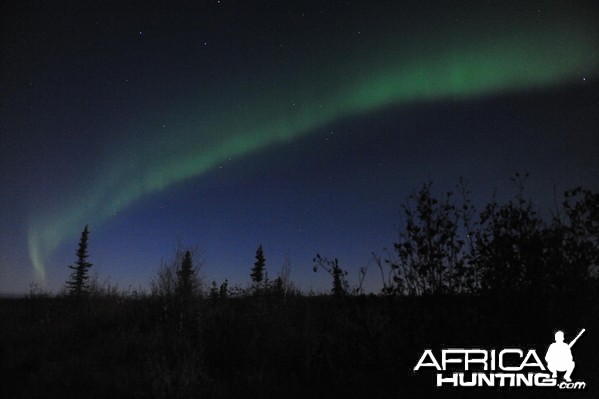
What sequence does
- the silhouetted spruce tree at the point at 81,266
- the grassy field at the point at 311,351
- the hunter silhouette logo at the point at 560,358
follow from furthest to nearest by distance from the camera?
1. the silhouetted spruce tree at the point at 81,266
2. the grassy field at the point at 311,351
3. the hunter silhouette logo at the point at 560,358

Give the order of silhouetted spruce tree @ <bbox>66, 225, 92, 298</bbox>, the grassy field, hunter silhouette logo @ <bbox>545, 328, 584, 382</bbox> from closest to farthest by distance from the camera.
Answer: hunter silhouette logo @ <bbox>545, 328, 584, 382</bbox>
the grassy field
silhouetted spruce tree @ <bbox>66, 225, 92, 298</bbox>

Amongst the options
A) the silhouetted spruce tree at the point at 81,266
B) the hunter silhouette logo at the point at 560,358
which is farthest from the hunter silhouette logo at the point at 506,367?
the silhouetted spruce tree at the point at 81,266

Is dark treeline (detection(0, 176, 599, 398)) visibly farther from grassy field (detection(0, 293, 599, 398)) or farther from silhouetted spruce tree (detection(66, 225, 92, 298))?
silhouetted spruce tree (detection(66, 225, 92, 298))

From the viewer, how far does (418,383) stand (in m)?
4.92

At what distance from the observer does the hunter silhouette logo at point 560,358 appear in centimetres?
441

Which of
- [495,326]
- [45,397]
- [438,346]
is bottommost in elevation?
[45,397]

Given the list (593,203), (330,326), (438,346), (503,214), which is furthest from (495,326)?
(330,326)

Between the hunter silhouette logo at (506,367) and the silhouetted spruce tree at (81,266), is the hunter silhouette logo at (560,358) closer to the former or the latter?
the hunter silhouette logo at (506,367)

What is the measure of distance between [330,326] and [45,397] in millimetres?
6192

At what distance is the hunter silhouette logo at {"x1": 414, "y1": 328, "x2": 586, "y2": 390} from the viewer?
444cm

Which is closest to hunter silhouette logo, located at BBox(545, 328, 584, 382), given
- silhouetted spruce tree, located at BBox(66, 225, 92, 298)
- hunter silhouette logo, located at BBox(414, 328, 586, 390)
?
hunter silhouette logo, located at BBox(414, 328, 586, 390)

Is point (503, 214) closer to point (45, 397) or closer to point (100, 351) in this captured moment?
point (45, 397)

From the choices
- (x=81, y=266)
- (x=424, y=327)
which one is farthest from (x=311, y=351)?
(x=81, y=266)

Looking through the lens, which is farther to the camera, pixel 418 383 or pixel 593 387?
pixel 418 383
